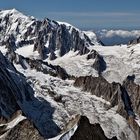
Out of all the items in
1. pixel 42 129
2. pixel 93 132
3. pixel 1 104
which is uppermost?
pixel 93 132

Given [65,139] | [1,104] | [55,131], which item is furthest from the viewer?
[55,131]

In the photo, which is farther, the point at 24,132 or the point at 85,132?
the point at 85,132

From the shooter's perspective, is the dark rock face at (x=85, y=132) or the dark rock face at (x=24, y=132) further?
the dark rock face at (x=85, y=132)

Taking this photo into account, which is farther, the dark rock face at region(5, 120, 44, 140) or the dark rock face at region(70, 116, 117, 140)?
the dark rock face at region(70, 116, 117, 140)

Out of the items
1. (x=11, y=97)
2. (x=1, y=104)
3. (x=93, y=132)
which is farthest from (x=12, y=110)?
(x=93, y=132)

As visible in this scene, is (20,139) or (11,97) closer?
(20,139)

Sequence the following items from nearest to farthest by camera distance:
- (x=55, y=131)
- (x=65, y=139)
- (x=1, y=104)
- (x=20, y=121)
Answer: (x=65, y=139)
(x=20, y=121)
(x=1, y=104)
(x=55, y=131)

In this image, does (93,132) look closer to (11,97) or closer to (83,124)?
(83,124)

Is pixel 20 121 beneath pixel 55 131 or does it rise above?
above
